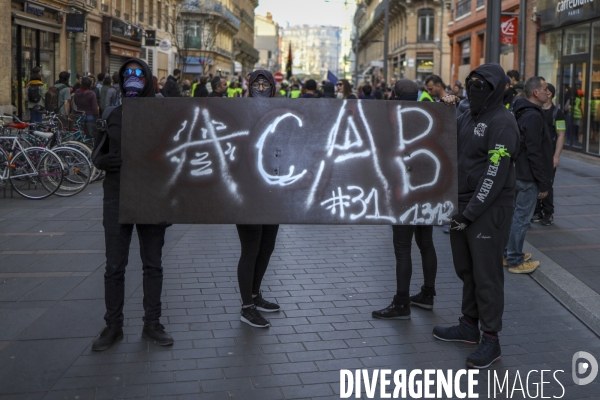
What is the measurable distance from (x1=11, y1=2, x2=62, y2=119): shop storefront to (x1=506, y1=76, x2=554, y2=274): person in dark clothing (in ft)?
62.6

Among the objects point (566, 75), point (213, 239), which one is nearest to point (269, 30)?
point (566, 75)

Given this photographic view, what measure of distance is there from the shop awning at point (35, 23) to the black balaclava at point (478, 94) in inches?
809

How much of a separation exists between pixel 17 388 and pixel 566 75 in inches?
714

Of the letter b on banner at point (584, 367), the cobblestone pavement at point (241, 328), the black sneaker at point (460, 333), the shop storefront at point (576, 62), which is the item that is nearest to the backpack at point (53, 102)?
the cobblestone pavement at point (241, 328)

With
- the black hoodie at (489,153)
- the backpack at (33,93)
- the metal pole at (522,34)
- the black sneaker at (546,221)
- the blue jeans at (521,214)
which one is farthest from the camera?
the metal pole at (522,34)

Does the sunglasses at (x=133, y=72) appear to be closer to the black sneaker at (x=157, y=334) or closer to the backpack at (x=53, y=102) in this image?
the black sneaker at (x=157, y=334)

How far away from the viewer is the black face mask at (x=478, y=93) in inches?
198

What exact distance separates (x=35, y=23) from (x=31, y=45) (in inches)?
27.5

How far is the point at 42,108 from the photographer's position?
55.7ft

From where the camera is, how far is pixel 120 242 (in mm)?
5301

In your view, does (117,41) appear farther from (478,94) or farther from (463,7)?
(478,94)

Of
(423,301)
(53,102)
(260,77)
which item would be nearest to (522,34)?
(53,102)

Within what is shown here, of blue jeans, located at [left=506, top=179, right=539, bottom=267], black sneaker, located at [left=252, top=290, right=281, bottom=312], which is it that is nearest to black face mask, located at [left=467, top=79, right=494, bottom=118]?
black sneaker, located at [left=252, top=290, right=281, bottom=312]

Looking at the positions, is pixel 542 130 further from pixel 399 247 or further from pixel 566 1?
pixel 566 1
